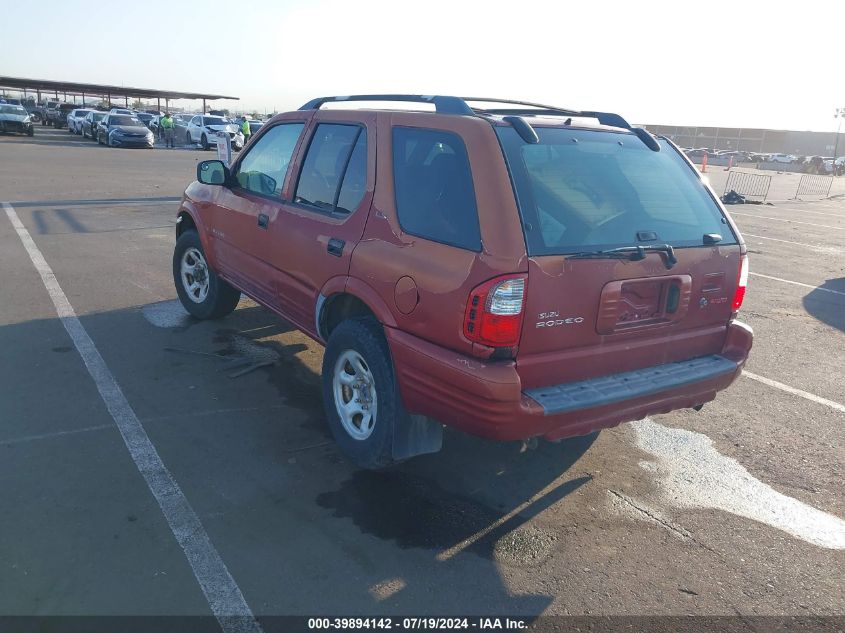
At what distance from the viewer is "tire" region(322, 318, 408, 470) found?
11.9 ft

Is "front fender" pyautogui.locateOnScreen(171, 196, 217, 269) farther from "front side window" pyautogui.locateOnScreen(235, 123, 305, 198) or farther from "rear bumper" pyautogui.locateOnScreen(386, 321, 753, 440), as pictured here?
"rear bumper" pyautogui.locateOnScreen(386, 321, 753, 440)

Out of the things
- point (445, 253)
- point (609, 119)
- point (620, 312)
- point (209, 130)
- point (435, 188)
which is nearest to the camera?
point (445, 253)

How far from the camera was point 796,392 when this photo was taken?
5504mm

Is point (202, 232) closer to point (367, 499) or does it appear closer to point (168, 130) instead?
point (367, 499)

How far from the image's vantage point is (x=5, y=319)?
622 cm

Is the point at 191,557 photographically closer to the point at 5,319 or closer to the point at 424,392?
the point at 424,392

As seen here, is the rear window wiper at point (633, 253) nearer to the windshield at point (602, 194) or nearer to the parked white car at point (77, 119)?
the windshield at point (602, 194)

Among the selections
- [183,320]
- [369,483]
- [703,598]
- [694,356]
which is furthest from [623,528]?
[183,320]

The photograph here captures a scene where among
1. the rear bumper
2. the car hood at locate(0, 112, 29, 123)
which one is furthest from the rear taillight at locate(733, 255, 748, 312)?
the car hood at locate(0, 112, 29, 123)

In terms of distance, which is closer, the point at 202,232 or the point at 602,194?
the point at 602,194

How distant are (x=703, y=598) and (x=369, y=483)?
5.71ft

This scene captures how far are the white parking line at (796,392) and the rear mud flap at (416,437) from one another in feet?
10.8

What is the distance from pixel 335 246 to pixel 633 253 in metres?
→ 1.66

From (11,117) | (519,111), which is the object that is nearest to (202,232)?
(519,111)
